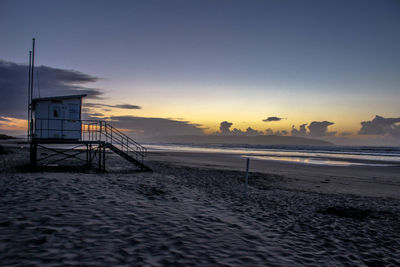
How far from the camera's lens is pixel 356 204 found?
1212 centimetres

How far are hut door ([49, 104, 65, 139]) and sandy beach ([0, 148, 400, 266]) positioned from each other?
7.50 m

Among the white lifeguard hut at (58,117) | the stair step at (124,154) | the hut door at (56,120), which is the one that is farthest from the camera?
the stair step at (124,154)

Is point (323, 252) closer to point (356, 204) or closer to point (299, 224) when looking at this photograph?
point (299, 224)

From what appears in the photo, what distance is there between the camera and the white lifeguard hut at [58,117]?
18672 mm

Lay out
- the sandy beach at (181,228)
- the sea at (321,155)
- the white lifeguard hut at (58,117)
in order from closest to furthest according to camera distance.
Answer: the sandy beach at (181,228) → the white lifeguard hut at (58,117) → the sea at (321,155)

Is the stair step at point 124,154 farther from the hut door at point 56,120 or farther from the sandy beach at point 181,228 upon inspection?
the sandy beach at point 181,228

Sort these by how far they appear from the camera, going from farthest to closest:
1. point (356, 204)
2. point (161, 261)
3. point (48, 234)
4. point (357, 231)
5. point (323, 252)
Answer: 1. point (356, 204)
2. point (357, 231)
3. point (323, 252)
4. point (48, 234)
5. point (161, 261)

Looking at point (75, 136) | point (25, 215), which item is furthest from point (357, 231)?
point (75, 136)

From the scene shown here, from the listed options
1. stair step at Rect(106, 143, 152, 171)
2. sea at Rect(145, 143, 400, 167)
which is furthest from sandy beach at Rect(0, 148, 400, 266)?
sea at Rect(145, 143, 400, 167)

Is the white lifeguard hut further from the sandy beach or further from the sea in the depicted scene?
the sea

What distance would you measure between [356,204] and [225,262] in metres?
9.92

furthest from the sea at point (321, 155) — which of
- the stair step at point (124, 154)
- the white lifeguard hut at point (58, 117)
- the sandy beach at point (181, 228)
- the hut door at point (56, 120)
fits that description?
the hut door at point (56, 120)

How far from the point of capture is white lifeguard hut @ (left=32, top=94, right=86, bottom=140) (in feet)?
Result: 61.3

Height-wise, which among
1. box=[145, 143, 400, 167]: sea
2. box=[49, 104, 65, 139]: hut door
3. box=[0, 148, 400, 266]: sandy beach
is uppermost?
box=[49, 104, 65, 139]: hut door
